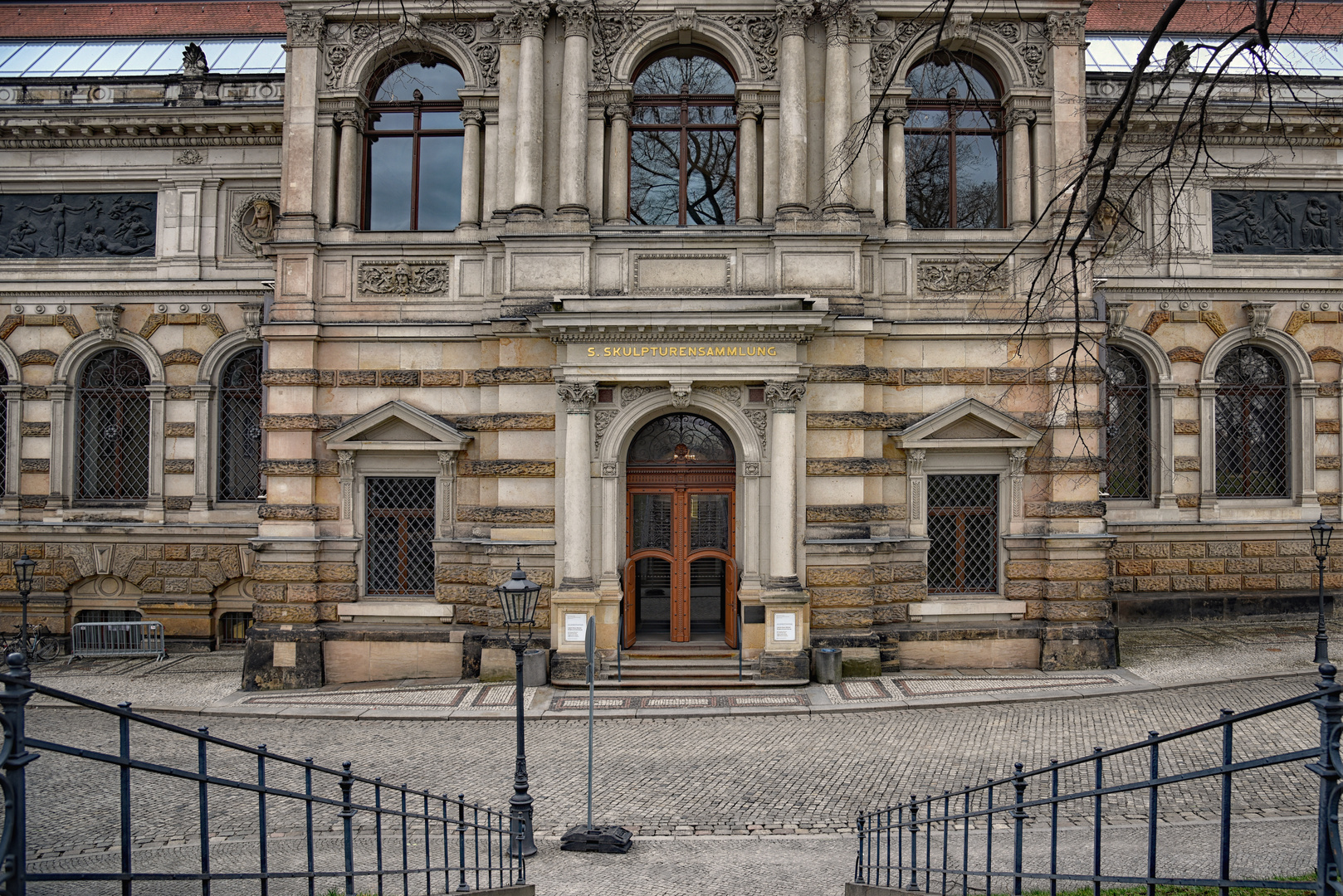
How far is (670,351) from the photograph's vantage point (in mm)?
15742

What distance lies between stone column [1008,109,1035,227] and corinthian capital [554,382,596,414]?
842cm

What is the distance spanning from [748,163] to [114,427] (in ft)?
50.1

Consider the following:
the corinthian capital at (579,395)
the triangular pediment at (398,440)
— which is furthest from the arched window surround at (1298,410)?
the triangular pediment at (398,440)

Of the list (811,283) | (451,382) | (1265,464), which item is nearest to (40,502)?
(451,382)

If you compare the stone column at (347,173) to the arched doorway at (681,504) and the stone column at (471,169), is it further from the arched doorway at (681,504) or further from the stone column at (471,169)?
the arched doorway at (681,504)

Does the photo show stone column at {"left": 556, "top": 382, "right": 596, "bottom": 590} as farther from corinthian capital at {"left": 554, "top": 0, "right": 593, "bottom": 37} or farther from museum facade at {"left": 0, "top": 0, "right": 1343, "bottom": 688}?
corinthian capital at {"left": 554, "top": 0, "right": 593, "bottom": 37}

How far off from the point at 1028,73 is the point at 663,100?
6791 mm

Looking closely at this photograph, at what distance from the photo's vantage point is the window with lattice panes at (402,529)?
55.9 feet

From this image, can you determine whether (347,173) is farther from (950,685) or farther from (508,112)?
(950,685)

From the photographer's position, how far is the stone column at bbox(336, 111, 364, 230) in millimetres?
17062

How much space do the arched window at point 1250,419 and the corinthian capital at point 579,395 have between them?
14.2 metres

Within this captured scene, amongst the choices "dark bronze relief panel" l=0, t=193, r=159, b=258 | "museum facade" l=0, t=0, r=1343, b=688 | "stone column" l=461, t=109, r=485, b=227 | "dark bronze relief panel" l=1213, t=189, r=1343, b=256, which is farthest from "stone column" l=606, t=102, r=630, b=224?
"dark bronze relief panel" l=1213, t=189, r=1343, b=256

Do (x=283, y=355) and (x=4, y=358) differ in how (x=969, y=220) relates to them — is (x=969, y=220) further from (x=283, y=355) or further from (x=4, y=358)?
(x=4, y=358)

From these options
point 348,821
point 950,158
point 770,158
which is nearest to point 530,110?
point 770,158
